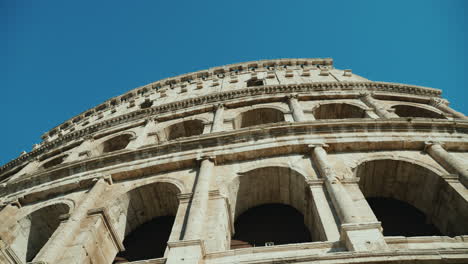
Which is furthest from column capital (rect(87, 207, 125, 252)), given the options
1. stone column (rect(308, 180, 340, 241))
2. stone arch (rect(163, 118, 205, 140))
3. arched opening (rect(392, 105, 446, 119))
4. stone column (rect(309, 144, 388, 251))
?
arched opening (rect(392, 105, 446, 119))

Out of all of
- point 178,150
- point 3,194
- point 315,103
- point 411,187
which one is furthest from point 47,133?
point 411,187

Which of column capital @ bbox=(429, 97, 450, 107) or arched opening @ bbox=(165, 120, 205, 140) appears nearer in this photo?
arched opening @ bbox=(165, 120, 205, 140)

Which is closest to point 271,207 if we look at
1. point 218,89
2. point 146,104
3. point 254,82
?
point 218,89

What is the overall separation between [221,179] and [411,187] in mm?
5168

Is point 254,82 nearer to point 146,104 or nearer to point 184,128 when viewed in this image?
point 184,128

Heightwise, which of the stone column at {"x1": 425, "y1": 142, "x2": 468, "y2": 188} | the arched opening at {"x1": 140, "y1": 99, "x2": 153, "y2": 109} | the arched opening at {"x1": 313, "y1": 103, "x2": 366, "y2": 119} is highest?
the arched opening at {"x1": 140, "y1": 99, "x2": 153, "y2": 109}

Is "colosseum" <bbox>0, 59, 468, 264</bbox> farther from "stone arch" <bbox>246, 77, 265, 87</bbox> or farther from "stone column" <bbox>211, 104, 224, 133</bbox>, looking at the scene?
"stone arch" <bbox>246, 77, 265, 87</bbox>

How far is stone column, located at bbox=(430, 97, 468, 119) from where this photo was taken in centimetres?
1329

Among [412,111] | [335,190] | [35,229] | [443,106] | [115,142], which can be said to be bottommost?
[335,190]

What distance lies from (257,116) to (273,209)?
593 cm

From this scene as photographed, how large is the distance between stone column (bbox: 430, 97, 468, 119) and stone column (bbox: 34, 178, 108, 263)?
42.9 ft

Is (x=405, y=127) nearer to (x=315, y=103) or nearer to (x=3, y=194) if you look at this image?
(x=315, y=103)

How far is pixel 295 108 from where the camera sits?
→ 1330 centimetres

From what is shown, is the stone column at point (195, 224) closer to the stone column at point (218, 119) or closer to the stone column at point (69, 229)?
the stone column at point (69, 229)
